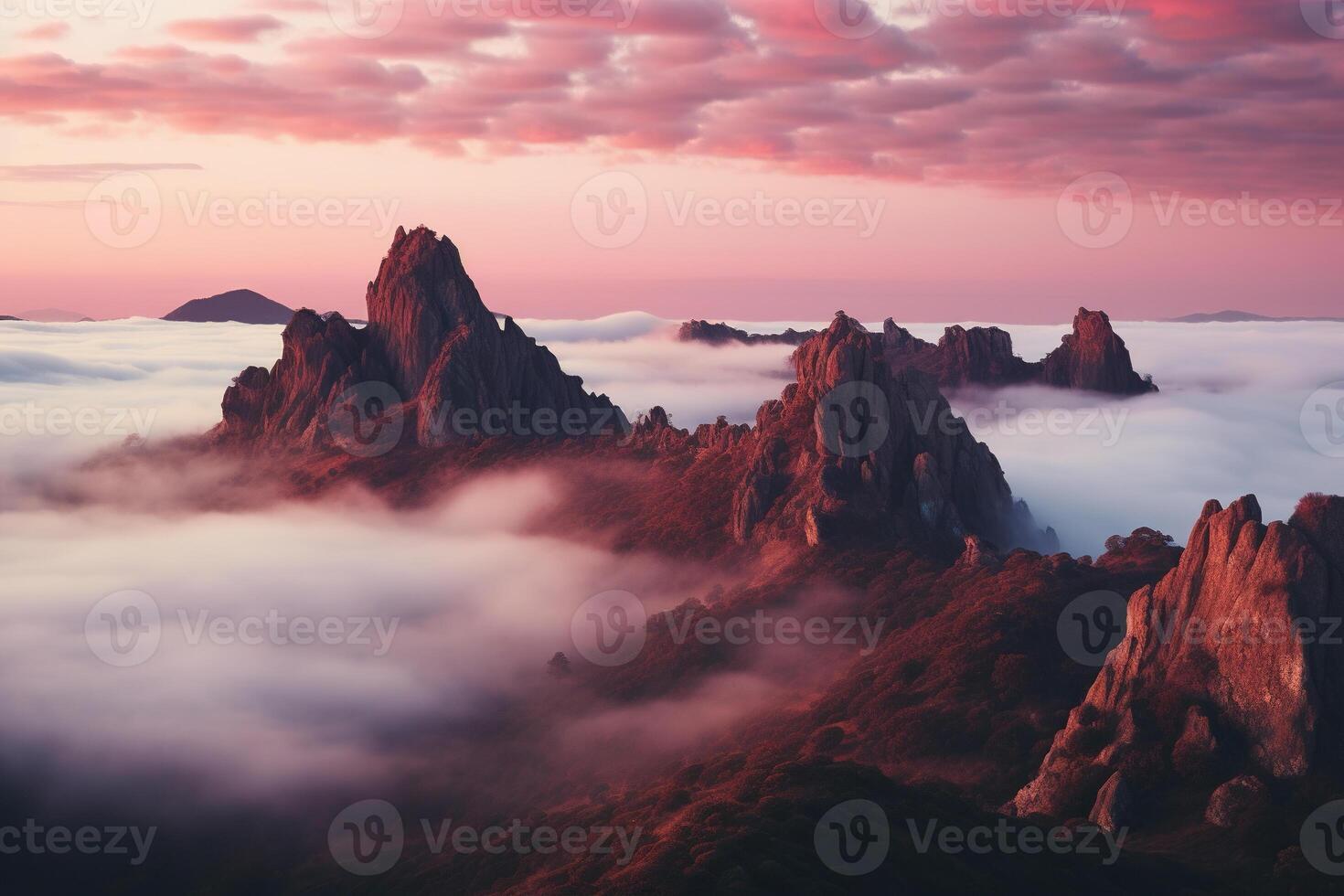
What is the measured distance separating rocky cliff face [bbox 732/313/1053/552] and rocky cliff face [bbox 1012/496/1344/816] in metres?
65.7

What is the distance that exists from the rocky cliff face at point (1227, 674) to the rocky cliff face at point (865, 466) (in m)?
65.7

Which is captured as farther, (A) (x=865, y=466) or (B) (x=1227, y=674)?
(A) (x=865, y=466)

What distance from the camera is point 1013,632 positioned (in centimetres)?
12825

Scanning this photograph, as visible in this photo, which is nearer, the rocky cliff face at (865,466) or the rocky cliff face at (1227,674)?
the rocky cliff face at (1227,674)

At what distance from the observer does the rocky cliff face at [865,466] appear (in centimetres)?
16725

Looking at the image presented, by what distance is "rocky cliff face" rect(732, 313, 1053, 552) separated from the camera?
167250 millimetres

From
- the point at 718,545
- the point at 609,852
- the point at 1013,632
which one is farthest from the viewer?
the point at 718,545

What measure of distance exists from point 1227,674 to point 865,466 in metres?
74.9

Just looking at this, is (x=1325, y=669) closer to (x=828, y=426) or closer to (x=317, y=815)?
(x=828, y=426)

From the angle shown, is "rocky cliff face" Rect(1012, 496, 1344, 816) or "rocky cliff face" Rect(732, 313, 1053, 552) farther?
"rocky cliff face" Rect(732, 313, 1053, 552)

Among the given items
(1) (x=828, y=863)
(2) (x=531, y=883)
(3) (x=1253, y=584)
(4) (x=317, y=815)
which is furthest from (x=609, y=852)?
(4) (x=317, y=815)

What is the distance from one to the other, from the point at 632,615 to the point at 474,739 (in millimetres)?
31932

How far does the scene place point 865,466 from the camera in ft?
549

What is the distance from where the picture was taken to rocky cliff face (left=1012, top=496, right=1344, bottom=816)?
91.9 m
